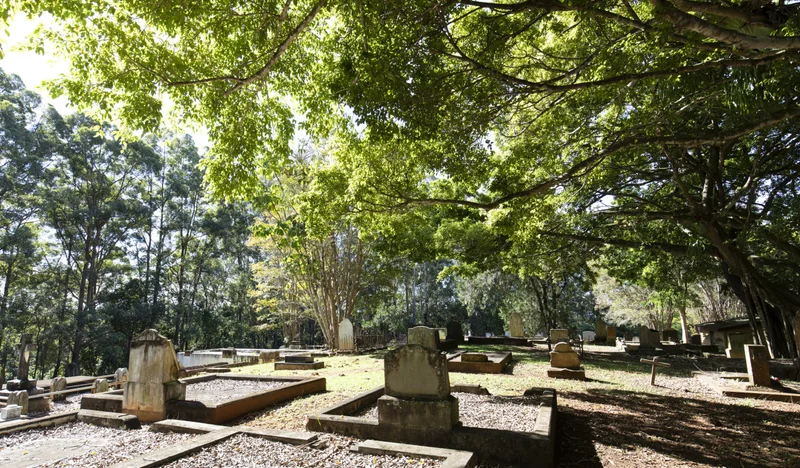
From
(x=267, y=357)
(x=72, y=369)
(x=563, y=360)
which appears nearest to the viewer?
(x=563, y=360)

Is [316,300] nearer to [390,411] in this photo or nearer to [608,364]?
[608,364]

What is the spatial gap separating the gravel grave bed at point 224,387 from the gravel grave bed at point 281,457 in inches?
164

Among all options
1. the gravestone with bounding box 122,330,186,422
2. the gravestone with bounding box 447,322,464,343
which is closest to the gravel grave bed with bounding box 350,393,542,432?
the gravestone with bounding box 122,330,186,422

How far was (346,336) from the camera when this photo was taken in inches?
784

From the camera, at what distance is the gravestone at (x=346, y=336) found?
19.8 m

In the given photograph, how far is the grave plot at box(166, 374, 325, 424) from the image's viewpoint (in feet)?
23.1

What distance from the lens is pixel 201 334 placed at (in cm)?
3534

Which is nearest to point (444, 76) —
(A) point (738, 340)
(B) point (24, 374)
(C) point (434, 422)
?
(C) point (434, 422)

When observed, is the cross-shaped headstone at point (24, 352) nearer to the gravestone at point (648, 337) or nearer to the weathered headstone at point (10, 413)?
the weathered headstone at point (10, 413)

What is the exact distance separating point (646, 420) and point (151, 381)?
8259 mm

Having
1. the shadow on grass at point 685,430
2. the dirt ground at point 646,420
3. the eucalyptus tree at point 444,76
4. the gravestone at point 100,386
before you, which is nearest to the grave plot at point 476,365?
the dirt ground at point 646,420

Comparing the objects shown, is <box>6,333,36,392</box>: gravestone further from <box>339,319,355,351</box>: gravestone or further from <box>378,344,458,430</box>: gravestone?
<box>378,344,458,430</box>: gravestone

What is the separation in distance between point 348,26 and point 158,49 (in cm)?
301

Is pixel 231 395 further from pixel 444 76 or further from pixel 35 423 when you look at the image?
pixel 444 76
